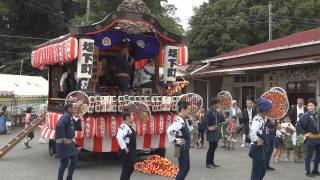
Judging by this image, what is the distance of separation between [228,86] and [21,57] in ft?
61.7

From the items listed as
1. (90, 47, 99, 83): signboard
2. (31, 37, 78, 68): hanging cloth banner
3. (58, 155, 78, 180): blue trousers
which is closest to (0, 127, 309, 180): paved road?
(58, 155, 78, 180): blue trousers

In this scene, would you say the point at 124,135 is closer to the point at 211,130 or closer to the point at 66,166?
the point at 66,166

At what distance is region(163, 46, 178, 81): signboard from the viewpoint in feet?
41.3

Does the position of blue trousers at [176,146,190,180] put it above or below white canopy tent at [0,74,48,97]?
below

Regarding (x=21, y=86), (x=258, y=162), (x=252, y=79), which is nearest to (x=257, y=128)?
(x=258, y=162)

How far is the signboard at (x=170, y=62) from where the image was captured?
12594 mm

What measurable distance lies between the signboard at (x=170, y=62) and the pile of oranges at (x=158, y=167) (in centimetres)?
298

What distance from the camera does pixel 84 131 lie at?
10398 millimetres

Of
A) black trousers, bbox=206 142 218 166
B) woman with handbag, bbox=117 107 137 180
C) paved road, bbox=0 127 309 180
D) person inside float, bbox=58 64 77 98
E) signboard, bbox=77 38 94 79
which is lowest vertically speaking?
paved road, bbox=0 127 309 180

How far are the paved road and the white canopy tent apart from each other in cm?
1214

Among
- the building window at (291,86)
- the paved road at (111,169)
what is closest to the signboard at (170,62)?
the paved road at (111,169)

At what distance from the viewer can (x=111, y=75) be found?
525 inches

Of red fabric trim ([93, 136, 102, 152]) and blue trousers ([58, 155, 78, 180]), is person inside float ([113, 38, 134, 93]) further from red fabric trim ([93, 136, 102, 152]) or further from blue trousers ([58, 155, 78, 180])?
blue trousers ([58, 155, 78, 180])

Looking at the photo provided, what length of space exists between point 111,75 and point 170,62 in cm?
201
